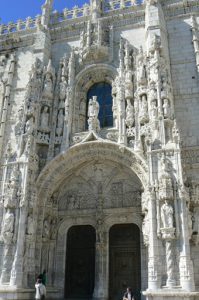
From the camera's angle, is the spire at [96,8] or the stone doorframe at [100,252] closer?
the stone doorframe at [100,252]

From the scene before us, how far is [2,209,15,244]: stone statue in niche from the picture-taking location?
12820 millimetres

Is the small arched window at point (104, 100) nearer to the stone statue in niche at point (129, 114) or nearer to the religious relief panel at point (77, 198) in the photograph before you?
the stone statue in niche at point (129, 114)

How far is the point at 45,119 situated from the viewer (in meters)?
15.5

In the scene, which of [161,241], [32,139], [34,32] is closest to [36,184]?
[32,139]

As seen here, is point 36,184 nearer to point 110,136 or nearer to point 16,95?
point 110,136

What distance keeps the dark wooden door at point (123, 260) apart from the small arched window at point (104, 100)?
192 inches

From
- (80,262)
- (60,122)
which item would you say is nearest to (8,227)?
(80,262)

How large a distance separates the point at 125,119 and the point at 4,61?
28.0 feet

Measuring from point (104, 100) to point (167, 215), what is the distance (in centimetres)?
709

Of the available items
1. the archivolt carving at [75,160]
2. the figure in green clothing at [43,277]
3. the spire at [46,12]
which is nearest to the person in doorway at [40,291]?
the figure in green clothing at [43,277]

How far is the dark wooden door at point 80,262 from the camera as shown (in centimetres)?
1362

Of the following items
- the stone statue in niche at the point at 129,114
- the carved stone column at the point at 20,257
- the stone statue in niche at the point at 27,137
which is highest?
the stone statue in niche at the point at 129,114

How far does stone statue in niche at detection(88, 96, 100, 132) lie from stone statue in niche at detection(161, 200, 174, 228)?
4.84 meters

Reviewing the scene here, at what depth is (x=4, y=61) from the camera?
18734mm
